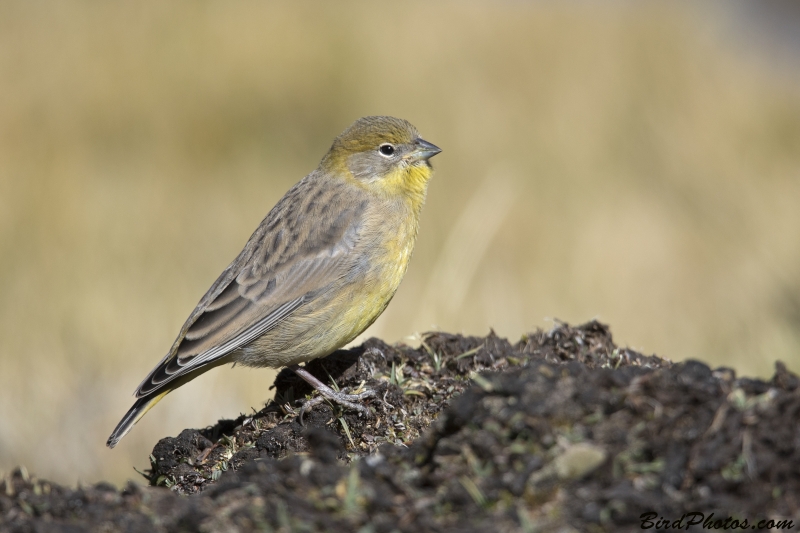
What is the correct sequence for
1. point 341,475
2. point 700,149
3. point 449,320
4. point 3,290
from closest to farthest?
point 341,475 → point 449,320 → point 3,290 → point 700,149

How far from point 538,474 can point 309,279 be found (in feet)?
11.6

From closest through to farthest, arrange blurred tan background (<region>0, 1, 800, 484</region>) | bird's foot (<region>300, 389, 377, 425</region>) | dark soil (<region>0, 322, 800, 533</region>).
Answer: dark soil (<region>0, 322, 800, 533</region>) < bird's foot (<region>300, 389, 377, 425</region>) < blurred tan background (<region>0, 1, 800, 484</region>)

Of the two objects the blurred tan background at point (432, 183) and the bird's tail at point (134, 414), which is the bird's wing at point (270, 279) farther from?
the blurred tan background at point (432, 183)

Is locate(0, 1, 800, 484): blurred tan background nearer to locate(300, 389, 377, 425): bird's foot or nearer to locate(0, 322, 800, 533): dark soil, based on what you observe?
locate(300, 389, 377, 425): bird's foot

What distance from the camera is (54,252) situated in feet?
37.4

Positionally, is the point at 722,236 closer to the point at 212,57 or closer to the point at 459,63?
the point at 459,63

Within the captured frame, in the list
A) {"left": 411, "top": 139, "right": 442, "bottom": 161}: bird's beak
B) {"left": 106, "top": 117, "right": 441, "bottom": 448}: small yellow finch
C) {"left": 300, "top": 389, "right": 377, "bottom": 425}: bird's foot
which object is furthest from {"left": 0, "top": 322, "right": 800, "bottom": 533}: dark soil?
{"left": 411, "top": 139, "right": 442, "bottom": 161}: bird's beak

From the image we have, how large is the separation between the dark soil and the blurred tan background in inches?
182

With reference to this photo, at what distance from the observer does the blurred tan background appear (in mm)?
8977

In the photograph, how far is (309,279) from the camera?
6.38 metres

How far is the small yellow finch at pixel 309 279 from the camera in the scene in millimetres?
6043

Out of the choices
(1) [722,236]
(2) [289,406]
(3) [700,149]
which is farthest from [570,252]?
(2) [289,406]

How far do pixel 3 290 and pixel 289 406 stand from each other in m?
7.10

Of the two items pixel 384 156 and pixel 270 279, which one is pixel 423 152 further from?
pixel 270 279
